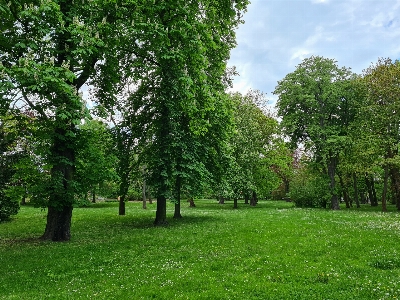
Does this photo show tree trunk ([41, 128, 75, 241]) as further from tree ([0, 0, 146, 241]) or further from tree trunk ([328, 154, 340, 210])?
tree trunk ([328, 154, 340, 210])

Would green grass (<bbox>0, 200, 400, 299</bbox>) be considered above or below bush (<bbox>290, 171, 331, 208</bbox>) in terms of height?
below

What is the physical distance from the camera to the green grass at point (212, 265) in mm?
8312

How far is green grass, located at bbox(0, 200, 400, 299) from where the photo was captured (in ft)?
27.3

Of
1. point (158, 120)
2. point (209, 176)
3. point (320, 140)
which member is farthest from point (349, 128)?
Result: point (158, 120)

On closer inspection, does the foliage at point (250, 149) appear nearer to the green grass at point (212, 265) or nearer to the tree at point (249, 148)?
the tree at point (249, 148)

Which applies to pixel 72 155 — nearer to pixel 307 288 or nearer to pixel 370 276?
pixel 307 288

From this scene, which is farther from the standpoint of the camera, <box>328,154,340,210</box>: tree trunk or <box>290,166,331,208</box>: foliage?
<box>290,166,331,208</box>: foliage

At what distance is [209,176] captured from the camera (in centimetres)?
2333

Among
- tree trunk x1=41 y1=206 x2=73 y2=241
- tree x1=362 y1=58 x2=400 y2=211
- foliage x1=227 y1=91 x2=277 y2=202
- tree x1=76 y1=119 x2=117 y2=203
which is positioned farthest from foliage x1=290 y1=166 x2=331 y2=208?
tree trunk x1=41 y1=206 x2=73 y2=241

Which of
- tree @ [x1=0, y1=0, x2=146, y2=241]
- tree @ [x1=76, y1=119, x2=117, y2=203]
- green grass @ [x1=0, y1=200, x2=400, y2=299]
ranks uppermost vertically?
tree @ [x1=0, y1=0, x2=146, y2=241]

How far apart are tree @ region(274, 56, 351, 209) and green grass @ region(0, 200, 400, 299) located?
21625 millimetres

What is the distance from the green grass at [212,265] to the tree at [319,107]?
21.6m

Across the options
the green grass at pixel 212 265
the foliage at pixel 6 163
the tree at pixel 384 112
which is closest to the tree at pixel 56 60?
the foliage at pixel 6 163

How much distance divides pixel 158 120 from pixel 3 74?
1249cm
